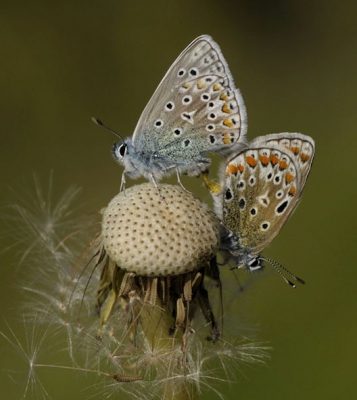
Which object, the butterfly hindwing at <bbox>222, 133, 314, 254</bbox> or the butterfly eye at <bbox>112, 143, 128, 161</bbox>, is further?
the butterfly eye at <bbox>112, 143, 128, 161</bbox>

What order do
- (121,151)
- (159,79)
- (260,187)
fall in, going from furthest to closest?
(159,79) → (121,151) → (260,187)

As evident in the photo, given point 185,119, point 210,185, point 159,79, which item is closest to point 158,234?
point 210,185

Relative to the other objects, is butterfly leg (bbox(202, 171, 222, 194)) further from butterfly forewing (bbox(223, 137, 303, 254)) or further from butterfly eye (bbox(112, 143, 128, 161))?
butterfly eye (bbox(112, 143, 128, 161))

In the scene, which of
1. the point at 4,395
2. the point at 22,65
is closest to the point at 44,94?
the point at 22,65

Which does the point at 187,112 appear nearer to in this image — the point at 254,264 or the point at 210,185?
the point at 210,185

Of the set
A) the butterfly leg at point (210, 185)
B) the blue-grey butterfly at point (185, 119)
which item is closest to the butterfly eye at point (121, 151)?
the blue-grey butterfly at point (185, 119)

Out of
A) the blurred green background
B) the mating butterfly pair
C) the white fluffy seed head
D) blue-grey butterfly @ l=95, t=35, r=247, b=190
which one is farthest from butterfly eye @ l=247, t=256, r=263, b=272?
the blurred green background

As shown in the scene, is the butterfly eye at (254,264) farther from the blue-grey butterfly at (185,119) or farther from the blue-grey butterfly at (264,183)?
the blue-grey butterfly at (185,119)
